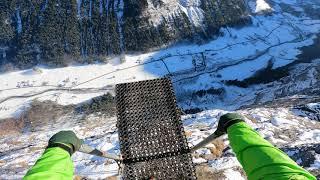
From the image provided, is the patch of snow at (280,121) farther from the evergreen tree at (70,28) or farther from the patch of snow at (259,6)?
the patch of snow at (259,6)

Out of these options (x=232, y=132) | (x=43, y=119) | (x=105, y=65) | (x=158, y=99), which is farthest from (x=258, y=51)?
(x=232, y=132)

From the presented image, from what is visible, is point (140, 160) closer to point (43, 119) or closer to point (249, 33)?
point (43, 119)

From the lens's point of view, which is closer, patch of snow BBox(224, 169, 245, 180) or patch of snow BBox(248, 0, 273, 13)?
patch of snow BBox(224, 169, 245, 180)

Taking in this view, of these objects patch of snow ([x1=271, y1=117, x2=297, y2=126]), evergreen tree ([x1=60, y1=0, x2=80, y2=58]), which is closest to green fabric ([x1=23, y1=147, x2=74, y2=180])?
patch of snow ([x1=271, y1=117, x2=297, y2=126])

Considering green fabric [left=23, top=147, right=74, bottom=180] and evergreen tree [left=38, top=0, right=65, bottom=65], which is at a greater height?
green fabric [left=23, top=147, right=74, bottom=180]

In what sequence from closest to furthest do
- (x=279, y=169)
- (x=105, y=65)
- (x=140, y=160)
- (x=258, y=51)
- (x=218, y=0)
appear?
(x=279, y=169), (x=140, y=160), (x=105, y=65), (x=258, y=51), (x=218, y=0)

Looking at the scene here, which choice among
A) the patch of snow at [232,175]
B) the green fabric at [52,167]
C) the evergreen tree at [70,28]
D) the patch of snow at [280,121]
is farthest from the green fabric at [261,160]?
the evergreen tree at [70,28]

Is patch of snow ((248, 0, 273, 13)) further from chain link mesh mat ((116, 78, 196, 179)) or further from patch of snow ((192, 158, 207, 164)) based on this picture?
chain link mesh mat ((116, 78, 196, 179))
